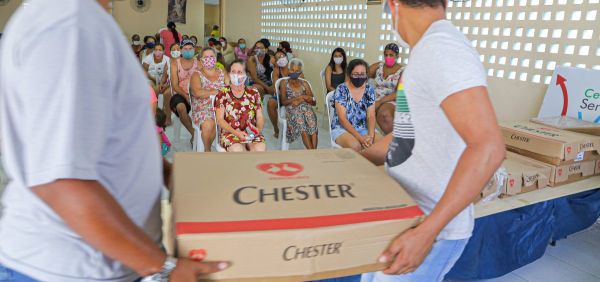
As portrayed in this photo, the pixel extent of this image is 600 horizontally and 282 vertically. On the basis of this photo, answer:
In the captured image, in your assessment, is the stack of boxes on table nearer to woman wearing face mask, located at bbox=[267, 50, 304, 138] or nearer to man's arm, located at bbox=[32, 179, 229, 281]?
man's arm, located at bbox=[32, 179, 229, 281]

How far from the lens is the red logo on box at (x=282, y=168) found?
0.93 meters

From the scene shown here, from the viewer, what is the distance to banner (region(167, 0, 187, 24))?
1094 cm

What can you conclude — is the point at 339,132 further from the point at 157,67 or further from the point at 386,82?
the point at 157,67

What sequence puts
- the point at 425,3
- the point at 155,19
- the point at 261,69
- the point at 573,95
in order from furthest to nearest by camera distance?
the point at 155,19, the point at 261,69, the point at 573,95, the point at 425,3

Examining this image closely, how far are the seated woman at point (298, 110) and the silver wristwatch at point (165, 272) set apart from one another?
3.61m

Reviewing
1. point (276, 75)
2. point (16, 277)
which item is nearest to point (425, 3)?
point (16, 277)

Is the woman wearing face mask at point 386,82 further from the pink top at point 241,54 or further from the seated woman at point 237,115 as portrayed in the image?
the pink top at point 241,54

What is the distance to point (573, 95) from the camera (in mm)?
2957

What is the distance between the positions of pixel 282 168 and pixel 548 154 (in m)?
1.95

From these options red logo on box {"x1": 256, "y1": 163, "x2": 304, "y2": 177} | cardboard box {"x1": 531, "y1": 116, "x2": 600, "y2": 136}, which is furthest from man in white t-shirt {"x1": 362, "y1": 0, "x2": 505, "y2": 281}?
cardboard box {"x1": 531, "y1": 116, "x2": 600, "y2": 136}

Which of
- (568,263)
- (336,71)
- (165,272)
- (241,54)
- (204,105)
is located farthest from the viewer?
(241,54)

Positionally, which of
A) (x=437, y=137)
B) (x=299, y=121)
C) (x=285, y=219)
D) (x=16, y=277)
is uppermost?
(x=437, y=137)

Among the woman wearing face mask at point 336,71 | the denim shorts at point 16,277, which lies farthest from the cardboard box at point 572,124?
the denim shorts at point 16,277

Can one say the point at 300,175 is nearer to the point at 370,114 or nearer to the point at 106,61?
the point at 106,61
